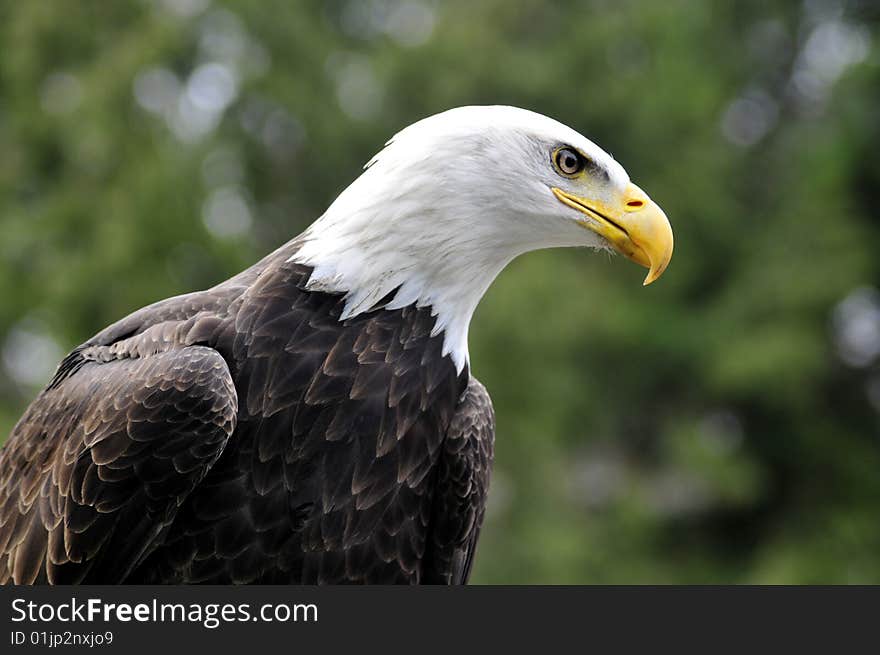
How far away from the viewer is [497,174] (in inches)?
124

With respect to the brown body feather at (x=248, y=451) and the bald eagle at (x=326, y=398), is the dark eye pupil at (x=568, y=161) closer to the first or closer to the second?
the bald eagle at (x=326, y=398)

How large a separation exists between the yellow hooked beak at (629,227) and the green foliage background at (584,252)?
6329 millimetres

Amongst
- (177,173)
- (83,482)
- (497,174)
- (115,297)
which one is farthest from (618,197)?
(177,173)

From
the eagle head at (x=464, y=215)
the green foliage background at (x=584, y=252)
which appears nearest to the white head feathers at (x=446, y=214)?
the eagle head at (x=464, y=215)

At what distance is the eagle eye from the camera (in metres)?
3.23

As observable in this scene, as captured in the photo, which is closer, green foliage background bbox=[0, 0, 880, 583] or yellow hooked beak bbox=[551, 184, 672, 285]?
yellow hooked beak bbox=[551, 184, 672, 285]

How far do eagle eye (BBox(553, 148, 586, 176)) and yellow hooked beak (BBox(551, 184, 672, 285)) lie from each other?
2.3 inches

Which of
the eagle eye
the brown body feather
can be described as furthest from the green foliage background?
the eagle eye

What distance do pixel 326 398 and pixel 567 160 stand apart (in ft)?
2.97

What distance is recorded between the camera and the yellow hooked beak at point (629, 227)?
323 centimetres

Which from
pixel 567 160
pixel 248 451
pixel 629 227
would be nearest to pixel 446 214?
pixel 567 160

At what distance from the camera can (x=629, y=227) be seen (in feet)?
10.6

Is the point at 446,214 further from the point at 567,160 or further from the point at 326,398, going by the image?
the point at 326,398

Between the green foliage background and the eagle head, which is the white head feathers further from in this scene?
the green foliage background
